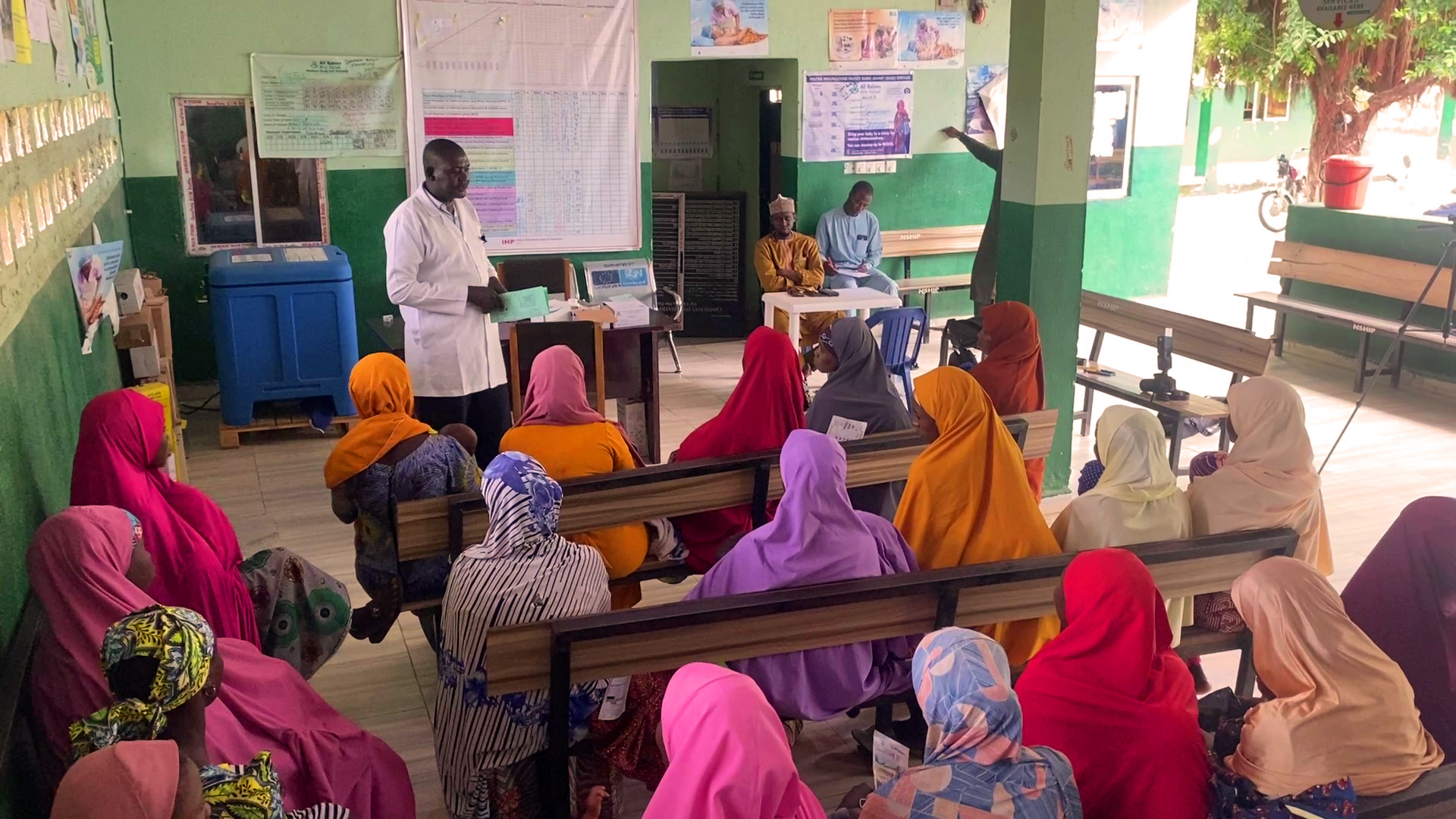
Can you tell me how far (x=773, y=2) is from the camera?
8.57 metres

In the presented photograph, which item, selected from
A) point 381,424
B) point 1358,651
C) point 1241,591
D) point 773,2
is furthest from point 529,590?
point 773,2

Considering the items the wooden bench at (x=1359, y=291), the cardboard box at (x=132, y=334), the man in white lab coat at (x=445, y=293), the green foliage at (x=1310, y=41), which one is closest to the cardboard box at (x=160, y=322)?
the cardboard box at (x=132, y=334)

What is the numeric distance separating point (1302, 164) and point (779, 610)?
1848 cm

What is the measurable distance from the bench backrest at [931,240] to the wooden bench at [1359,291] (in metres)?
2.24

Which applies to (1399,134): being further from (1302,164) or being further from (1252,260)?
(1252,260)

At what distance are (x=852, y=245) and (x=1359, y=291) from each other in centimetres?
361

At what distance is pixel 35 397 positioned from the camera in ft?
9.21

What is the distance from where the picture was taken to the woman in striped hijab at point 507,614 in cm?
270

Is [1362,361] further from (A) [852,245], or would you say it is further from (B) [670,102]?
(B) [670,102]

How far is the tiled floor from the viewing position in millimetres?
3635

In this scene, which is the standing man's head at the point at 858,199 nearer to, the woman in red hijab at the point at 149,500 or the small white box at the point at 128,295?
the small white box at the point at 128,295

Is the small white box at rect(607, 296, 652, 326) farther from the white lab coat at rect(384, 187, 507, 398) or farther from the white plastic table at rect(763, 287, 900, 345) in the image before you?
the white lab coat at rect(384, 187, 507, 398)

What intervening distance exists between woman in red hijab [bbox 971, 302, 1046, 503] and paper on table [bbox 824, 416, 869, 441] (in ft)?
2.68

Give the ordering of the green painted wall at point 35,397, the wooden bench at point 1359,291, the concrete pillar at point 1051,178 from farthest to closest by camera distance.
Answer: the wooden bench at point 1359,291 < the concrete pillar at point 1051,178 < the green painted wall at point 35,397
